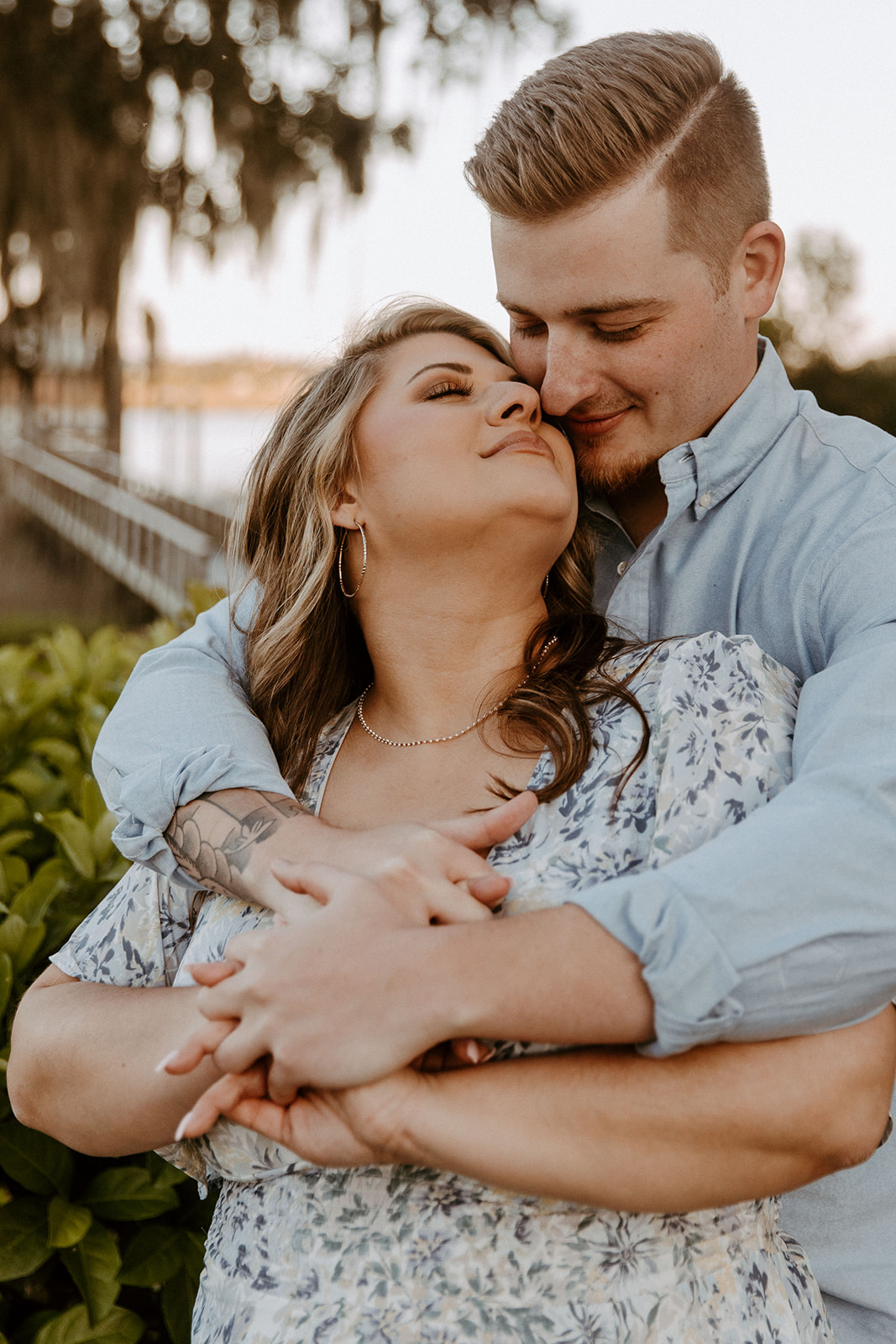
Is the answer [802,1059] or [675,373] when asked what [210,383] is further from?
[802,1059]

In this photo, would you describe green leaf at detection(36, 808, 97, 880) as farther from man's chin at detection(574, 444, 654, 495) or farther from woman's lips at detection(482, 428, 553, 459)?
man's chin at detection(574, 444, 654, 495)

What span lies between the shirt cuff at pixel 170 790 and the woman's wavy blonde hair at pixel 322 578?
282 mm

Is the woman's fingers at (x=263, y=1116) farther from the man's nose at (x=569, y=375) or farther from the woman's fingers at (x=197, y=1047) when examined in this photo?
the man's nose at (x=569, y=375)

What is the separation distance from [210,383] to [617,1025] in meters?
15.9

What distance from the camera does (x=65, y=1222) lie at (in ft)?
7.43

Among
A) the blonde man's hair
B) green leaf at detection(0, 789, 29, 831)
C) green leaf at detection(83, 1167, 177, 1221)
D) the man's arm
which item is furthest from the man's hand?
the blonde man's hair

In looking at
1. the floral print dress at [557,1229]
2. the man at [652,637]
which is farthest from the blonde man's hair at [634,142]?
the floral print dress at [557,1229]

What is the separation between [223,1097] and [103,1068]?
0.35m

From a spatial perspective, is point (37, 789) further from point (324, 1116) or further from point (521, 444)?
point (324, 1116)

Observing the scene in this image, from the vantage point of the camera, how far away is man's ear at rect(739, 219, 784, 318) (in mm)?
2613

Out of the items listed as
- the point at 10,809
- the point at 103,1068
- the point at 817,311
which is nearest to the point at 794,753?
the point at 103,1068

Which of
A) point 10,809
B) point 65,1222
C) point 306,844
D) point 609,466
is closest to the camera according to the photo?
point 306,844

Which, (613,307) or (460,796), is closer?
(460,796)

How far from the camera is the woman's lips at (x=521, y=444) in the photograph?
2.31m
